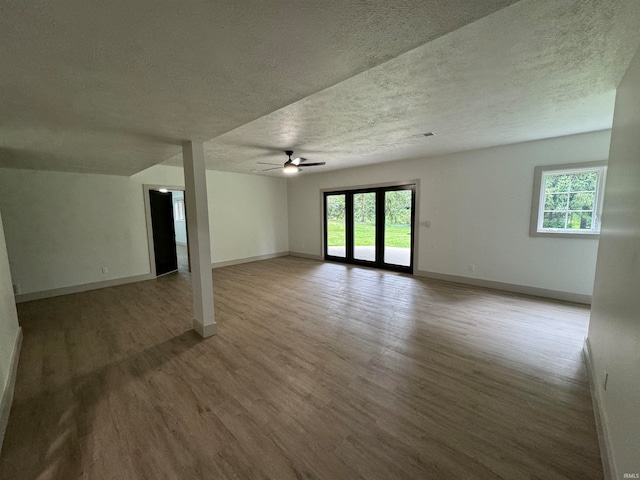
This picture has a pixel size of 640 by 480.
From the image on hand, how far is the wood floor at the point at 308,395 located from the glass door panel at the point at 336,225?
354 cm

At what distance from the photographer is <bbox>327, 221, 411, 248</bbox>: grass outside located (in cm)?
596

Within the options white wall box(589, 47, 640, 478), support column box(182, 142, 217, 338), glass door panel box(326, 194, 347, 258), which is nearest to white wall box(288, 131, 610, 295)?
glass door panel box(326, 194, 347, 258)

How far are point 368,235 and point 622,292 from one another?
5128 millimetres

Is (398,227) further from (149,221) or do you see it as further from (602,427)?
(149,221)

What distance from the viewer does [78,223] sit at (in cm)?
481

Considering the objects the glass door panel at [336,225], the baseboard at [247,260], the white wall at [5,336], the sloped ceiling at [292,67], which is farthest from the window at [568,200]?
the white wall at [5,336]

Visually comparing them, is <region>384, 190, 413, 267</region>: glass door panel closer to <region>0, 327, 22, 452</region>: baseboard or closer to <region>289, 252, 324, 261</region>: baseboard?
<region>289, 252, 324, 261</region>: baseboard

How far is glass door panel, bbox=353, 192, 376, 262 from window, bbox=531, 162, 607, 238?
3.18 m

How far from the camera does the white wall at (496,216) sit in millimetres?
3889

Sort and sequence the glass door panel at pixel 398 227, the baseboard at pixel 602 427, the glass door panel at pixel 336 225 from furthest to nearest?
the glass door panel at pixel 336 225 < the glass door panel at pixel 398 227 < the baseboard at pixel 602 427

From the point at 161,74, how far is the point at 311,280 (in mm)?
4400

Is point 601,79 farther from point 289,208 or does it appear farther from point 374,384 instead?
point 289,208

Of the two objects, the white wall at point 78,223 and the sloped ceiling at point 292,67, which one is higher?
the sloped ceiling at point 292,67

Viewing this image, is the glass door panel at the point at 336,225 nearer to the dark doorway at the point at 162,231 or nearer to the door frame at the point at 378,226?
the door frame at the point at 378,226
